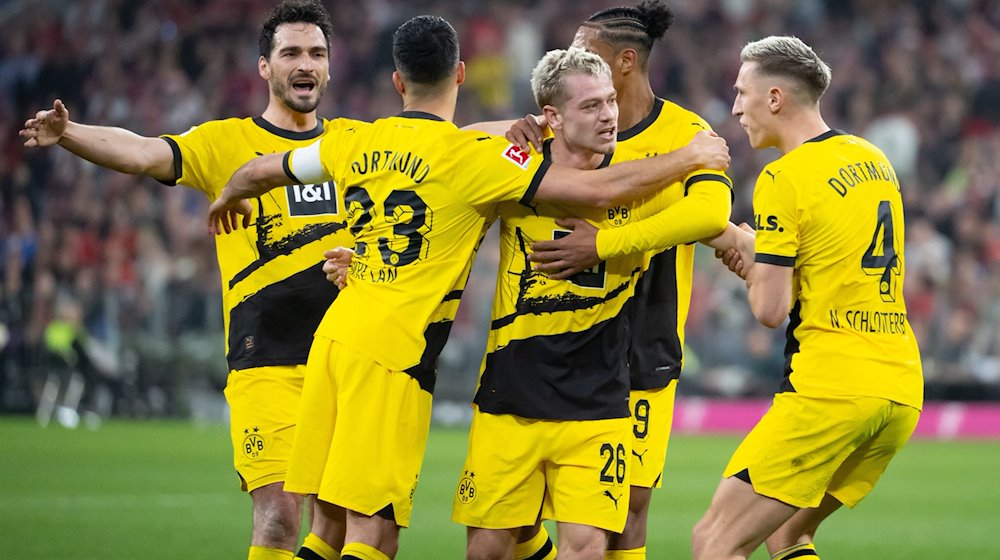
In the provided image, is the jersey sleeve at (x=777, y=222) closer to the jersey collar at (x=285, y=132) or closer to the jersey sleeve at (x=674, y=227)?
the jersey sleeve at (x=674, y=227)

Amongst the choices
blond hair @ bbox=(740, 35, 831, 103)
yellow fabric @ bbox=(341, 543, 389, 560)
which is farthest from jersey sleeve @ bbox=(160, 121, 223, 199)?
A: blond hair @ bbox=(740, 35, 831, 103)

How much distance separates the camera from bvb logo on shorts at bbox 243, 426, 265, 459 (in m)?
6.27

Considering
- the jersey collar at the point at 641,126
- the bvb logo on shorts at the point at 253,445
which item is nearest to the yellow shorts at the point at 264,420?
the bvb logo on shorts at the point at 253,445

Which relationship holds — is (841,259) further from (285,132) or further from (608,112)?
(285,132)

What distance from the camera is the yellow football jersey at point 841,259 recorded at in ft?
17.1

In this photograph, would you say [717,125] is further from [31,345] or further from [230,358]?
[230,358]

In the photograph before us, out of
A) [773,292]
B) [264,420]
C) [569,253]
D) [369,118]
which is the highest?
[369,118]

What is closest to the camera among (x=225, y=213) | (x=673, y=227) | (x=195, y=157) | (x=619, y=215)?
(x=673, y=227)

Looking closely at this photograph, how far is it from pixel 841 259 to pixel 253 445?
2728 mm

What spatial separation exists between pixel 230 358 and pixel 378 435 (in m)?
1.47

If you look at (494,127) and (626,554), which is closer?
(494,127)

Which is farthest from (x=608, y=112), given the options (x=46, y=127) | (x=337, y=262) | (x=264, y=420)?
(x=46, y=127)

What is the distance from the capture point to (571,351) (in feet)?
17.5

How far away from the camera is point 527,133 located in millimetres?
5461
